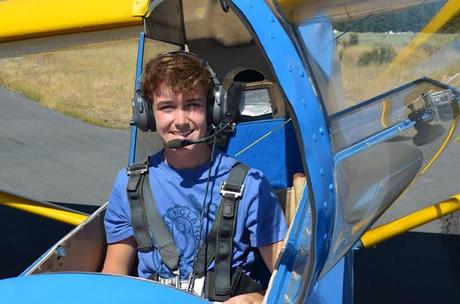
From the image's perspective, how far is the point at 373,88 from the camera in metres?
2.23

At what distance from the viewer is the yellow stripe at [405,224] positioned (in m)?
3.92

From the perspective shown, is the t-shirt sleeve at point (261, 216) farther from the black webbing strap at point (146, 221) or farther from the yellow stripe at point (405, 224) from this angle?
the yellow stripe at point (405, 224)

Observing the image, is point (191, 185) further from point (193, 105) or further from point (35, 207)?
point (35, 207)

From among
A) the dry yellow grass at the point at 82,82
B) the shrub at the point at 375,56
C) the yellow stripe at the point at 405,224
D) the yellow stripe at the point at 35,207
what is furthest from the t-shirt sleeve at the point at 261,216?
the dry yellow grass at the point at 82,82

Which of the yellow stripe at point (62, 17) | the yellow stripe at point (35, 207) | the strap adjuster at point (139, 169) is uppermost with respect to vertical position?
the yellow stripe at point (62, 17)

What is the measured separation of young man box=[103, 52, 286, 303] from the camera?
104 inches

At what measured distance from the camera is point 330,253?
78.0 inches

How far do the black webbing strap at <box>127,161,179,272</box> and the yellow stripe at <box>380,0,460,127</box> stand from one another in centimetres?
97

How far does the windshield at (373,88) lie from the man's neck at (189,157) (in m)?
0.71

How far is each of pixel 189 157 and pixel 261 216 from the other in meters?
0.36

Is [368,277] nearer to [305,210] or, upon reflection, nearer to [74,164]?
[305,210]

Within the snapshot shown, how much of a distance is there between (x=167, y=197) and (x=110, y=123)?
344 inches

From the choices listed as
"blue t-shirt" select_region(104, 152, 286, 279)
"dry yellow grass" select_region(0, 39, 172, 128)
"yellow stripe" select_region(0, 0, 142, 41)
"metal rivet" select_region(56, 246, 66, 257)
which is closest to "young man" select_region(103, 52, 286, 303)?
"blue t-shirt" select_region(104, 152, 286, 279)

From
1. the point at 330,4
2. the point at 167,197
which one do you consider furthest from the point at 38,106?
the point at 330,4
